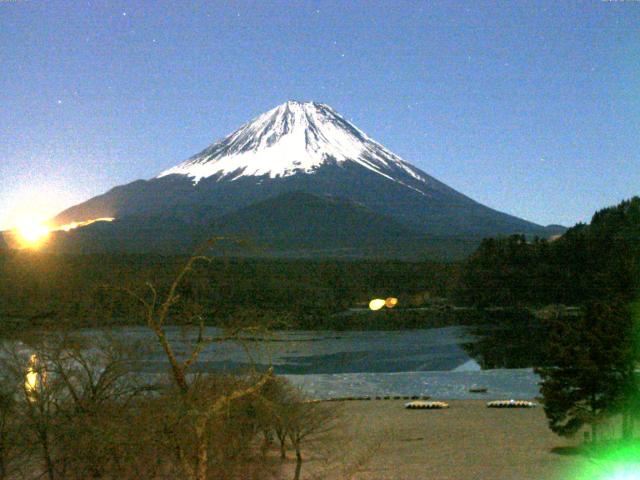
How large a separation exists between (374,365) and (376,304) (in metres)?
36.7

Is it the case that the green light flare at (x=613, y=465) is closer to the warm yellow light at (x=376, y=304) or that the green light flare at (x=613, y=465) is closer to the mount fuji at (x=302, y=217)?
the warm yellow light at (x=376, y=304)

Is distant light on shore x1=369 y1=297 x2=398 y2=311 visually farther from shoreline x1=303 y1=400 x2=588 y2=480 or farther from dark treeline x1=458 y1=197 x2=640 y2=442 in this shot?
shoreline x1=303 y1=400 x2=588 y2=480

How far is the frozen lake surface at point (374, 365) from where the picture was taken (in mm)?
32469

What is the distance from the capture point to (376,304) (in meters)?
77.6

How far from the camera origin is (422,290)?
8756cm

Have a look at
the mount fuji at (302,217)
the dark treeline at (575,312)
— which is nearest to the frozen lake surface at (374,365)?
the dark treeline at (575,312)

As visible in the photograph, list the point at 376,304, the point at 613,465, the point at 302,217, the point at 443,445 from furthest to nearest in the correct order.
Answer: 1. the point at 302,217
2. the point at 376,304
3. the point at 443,445
4. the point at 613,465

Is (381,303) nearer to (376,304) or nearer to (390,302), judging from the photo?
(390,302)

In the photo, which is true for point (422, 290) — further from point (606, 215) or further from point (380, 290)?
point (606, 215)

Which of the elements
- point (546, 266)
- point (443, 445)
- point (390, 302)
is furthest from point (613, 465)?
point (546, 266)

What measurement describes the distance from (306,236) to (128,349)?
141 meters

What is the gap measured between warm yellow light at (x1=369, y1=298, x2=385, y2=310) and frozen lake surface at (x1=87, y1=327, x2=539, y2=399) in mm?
20511

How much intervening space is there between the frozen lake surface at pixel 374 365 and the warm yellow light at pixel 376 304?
67.3ft

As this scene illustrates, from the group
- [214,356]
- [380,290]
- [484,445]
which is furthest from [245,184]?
[484,445]
